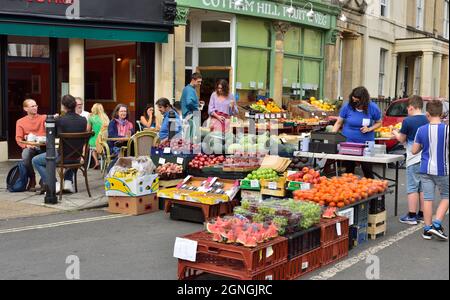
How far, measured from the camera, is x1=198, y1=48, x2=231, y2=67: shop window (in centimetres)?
1702

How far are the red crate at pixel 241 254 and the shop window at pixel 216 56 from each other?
1221cm

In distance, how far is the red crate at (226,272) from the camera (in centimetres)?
494

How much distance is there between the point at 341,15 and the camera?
69.5 ft

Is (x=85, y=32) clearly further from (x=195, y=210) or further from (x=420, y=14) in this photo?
(x=420, y=14)

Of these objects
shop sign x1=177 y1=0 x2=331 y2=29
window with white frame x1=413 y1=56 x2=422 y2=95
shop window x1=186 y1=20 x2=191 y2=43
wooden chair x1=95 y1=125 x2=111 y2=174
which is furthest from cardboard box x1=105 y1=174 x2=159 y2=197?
window with white frame x1=413 y1=56 x2=422 y2=95

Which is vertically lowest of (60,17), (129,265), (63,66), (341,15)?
(129,265)

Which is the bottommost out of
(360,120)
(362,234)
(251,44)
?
(362,234)

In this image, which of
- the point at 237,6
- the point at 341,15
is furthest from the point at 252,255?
the point at 341,15

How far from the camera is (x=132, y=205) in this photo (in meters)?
8.68

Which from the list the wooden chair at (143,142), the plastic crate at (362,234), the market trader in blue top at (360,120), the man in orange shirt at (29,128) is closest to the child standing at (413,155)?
the market trader in blue top at (360,120)

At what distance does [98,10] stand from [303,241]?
1060 cm

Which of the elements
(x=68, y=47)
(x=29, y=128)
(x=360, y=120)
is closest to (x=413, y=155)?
(x=360, y=120)

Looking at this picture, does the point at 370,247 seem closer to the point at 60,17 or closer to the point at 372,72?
the point at 60,17

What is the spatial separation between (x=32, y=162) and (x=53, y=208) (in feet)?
4.21
